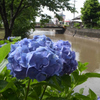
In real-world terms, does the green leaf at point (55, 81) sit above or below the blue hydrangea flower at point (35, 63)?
below

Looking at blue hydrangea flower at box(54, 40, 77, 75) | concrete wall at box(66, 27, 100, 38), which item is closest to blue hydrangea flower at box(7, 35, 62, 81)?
blue hydrangea flower at box(54, 40, 77, 75)

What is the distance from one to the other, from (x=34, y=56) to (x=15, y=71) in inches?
A: 4.8

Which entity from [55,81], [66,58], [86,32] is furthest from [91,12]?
[55,81]

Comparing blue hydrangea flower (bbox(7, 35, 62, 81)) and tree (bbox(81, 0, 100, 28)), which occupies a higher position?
tree (bbox(81, 0, 100, 28))

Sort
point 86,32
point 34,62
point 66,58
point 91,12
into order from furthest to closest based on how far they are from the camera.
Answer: point 91,12 → point 86,32 → point 66,58 → point 34,62

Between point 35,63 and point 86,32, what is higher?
point 35,63

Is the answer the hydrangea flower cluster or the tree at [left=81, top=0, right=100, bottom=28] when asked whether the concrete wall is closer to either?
the tree at [left=81, top=0, right=100, bottom=28]

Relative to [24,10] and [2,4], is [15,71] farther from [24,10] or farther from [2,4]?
[24,10]

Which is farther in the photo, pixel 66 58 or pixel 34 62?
pixel 66 58

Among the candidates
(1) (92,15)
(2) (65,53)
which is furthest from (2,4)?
(1) (92,15)

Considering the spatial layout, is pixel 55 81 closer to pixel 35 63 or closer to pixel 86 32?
pixel 35 63

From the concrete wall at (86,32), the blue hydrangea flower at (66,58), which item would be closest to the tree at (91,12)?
the concrete wall at (86,32)

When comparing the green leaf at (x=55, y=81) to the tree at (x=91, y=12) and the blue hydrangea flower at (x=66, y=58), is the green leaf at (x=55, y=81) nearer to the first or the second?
the blue hydrangea flower at (x=66, y=58)

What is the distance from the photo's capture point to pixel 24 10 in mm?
10664
